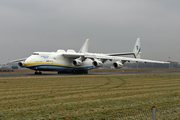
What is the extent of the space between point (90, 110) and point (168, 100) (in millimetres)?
4574

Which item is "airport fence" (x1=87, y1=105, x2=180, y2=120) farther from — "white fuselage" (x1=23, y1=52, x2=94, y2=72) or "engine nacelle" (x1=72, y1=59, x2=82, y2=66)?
"engine nacelle" (x1=72, y1=59, x2=82, y2=66)

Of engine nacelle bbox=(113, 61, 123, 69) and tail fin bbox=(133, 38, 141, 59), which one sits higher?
tail fin bbox=(133, 38, 141, 59)

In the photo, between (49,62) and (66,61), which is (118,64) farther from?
(49,62)

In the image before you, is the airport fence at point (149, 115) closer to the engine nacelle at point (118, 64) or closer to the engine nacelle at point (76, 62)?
the engine nacelle at point (118, 64)

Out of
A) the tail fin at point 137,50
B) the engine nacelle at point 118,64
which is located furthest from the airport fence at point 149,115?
the tail fin at point 137,50

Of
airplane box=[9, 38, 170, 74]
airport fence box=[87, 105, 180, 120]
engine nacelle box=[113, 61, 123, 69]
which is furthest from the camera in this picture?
engine nacelle box=[113, 61, 123, 69]

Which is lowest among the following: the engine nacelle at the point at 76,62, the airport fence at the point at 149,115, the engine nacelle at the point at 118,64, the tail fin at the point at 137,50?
the airport fence at the point at 149,115

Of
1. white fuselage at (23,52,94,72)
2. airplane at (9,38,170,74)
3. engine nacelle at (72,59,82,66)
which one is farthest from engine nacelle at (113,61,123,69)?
white fuselage at (23,52,94,72)

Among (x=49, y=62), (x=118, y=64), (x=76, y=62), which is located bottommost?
(x=118, y=64)

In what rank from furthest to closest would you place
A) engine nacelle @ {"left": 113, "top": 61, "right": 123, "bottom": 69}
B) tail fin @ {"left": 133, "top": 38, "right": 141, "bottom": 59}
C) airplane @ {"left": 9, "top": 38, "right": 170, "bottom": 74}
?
tail fin @ {"left": 133, "top": 38, "right": 141, "bottom": 59} < engine nacelle @ {"left": 113, "top": 61, "right": 123, "bottom": 69} < airplane @ {"left": 9, "top": 38, "right": 170, "bottom": 74}

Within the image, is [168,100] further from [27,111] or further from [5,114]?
[5,114]

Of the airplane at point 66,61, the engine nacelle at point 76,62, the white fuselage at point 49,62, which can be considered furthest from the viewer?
the engine nacelle at point 76,62

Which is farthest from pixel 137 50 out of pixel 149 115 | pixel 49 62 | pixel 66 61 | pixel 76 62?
pixel 149 115

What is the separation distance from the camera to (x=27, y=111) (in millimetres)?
8641
